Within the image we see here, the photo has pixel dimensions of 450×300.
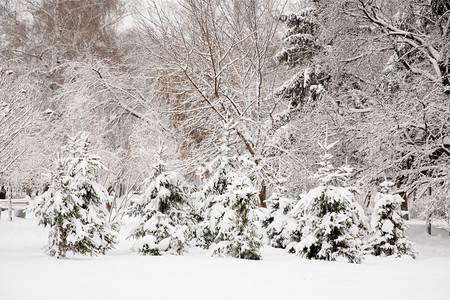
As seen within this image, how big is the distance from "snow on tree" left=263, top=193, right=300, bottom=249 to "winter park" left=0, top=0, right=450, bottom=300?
2.5 inches

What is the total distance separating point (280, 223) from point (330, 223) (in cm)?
401

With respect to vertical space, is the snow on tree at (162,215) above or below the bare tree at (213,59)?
below

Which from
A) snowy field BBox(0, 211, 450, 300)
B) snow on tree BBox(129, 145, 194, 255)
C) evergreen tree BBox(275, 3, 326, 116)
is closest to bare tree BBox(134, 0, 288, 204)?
evergreen tree BBox(275, 3, 326, 116)

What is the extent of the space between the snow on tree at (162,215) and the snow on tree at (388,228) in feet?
17.2

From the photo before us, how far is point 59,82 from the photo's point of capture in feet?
71.8

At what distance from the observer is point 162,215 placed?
10.4 meters

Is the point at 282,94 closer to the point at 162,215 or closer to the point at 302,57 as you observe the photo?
the point at 302,57

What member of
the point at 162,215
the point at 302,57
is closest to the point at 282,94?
the point at 302,57

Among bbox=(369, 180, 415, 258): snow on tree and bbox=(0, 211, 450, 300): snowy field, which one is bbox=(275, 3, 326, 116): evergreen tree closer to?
bbox=(369, 180, 415, 258): snow on tree

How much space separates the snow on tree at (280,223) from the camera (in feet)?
39.6

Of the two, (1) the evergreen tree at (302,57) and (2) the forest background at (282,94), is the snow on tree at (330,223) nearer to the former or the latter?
Result: (2) the forest background at (282,94)

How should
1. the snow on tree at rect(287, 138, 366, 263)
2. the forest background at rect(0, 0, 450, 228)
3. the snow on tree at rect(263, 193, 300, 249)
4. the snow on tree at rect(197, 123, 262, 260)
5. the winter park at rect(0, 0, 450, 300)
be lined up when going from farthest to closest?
the snow on tree at rect(263, 193, 300, 249) < the forest background at rect(0, 0, 450, 228) < the snow on tree at rect(197, 123, 262, 260) < the snow on tree at rect(287, 138, 366, 263) < the winter park at rect(0, 0, 450, 300)

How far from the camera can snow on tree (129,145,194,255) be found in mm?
10195

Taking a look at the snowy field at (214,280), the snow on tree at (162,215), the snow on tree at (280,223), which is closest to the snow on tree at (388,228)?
the snow on tree at (280,223)
